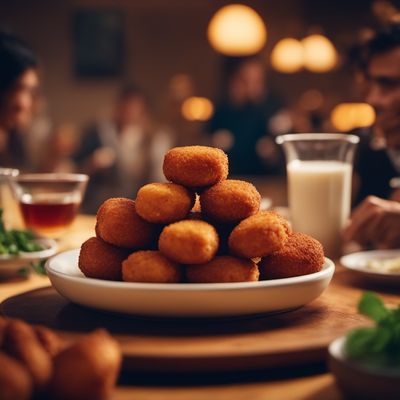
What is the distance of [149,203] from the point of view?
47.2 inches

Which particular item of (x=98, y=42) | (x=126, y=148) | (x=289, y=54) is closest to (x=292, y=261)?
(x=289, y=54)

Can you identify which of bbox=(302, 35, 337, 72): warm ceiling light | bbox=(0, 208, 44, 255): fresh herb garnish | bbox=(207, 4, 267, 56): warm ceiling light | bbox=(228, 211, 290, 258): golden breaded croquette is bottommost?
bbox=(0, 208, 44, 255): fresh herb garnish

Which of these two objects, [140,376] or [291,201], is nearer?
[140,376]

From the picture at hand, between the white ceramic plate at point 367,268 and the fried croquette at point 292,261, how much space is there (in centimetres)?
32

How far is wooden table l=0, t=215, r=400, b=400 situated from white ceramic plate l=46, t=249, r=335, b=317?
136mm

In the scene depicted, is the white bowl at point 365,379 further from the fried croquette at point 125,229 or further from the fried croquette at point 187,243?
the fried croquette at point 125,229

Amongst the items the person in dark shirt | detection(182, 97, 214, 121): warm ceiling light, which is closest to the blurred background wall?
detection(182, 97, 214, 121): warm ceiling light

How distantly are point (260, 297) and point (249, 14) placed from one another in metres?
4.91

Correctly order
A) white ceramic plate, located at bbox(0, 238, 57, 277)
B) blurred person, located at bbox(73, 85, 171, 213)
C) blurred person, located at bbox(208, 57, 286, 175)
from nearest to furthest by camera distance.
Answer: white ceramic plate, located at bbox(0, 238, 57, 277)
blurred person, located at bbox(208, 57, 286, 175)
blurred person, located at bbox(73, 85, 171, 213)

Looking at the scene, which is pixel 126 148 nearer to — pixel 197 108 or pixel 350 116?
pixel 350 116

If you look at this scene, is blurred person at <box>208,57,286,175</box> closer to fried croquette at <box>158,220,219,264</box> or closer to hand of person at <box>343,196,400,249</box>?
hand of person at <box>343,196,400,249</box>

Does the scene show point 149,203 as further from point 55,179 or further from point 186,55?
point 186,55

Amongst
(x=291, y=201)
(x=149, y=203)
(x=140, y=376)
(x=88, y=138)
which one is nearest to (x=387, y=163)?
(x=291, y=201)

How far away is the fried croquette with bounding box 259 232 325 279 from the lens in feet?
4.06
